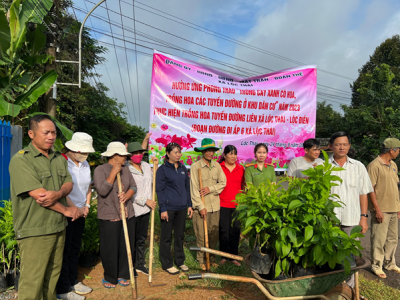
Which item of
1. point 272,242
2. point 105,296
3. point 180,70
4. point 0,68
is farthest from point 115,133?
point 272,242

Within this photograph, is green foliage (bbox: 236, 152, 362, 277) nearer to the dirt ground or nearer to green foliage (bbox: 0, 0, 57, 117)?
the dirt ground

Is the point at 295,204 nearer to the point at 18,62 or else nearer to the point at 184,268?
the point at 184,268

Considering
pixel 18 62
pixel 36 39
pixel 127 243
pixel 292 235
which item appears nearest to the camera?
pixel 292 235

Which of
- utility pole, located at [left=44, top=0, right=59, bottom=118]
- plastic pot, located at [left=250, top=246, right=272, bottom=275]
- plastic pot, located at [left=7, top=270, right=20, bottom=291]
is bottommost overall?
plastic pot, located at [left=7, top=270, right=20, bottom=291]

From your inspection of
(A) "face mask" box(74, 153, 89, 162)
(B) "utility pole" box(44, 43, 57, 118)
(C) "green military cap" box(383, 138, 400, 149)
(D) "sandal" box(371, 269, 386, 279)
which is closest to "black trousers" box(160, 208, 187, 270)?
(A) "face mask" box(74, 153, 89, 162)

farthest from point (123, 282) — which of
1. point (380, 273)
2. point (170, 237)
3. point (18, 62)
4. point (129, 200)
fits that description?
point (18, 62)

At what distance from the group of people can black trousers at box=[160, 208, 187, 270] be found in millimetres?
14

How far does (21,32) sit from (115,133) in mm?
12819

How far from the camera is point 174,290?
337 cm

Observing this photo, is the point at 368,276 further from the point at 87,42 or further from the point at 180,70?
the point at 87,42

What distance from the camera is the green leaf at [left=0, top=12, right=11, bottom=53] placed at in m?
4.99

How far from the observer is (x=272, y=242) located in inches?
89.0

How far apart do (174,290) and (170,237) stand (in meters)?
0.68

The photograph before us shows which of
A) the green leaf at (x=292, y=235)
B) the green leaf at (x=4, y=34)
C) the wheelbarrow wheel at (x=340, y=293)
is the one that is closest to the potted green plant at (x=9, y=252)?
the green leaf at (x=292, y=235)
